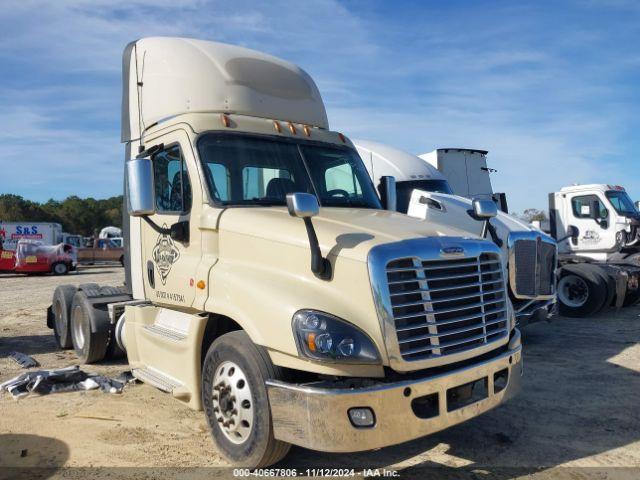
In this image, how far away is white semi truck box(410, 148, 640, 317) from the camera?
38.1ft

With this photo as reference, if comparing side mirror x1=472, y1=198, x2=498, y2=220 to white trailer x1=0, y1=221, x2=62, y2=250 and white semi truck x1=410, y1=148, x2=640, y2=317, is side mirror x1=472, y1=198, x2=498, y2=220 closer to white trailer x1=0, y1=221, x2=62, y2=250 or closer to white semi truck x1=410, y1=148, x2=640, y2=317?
white semi truck x1=410, y1=148, x2=640, y2=317

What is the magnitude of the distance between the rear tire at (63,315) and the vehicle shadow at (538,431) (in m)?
5.08

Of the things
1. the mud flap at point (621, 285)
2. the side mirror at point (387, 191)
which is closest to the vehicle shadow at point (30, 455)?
the side mirror at point (387, 191)

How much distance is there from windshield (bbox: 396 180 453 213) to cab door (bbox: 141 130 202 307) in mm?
6481

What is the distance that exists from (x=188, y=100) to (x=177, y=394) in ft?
9.20

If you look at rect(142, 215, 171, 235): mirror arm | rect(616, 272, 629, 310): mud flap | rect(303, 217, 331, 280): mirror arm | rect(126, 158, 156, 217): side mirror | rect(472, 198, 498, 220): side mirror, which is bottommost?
rect(616, 272, 629, 310): mud flap

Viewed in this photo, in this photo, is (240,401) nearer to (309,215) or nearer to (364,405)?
(364,405)

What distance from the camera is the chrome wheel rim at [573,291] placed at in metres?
11.8

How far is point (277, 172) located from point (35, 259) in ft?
82.9

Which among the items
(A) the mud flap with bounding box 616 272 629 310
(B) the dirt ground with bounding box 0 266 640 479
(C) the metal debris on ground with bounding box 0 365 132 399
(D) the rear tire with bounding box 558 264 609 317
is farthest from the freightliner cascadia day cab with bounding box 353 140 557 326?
(C) the metal debris on ground with bounding box 0 365 132 399

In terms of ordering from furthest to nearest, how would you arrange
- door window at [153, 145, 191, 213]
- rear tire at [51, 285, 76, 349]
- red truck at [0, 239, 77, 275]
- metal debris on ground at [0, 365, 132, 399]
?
red truck at [0, 239, 77, 275] → rear tire at [51, 285, 76, 349] → metal debris on ground at [0, 365, 132, 399] → door window at [153, 145, 191, 213]

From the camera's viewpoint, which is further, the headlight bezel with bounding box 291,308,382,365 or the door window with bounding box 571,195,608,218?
the door window with bounding box 571,195,608,218

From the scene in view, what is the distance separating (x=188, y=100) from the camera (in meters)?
5.60

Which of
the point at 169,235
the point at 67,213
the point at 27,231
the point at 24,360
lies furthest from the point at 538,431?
the point at 67,213
